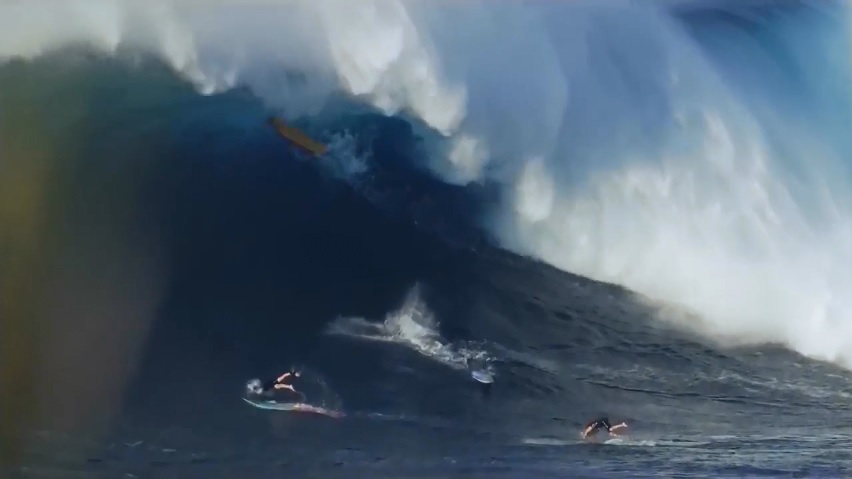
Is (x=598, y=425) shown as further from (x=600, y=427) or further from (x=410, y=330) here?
(x=410, y=330)

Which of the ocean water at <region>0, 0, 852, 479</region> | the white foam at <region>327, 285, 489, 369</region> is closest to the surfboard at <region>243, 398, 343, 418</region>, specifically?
the ocean water at <region>0, 0, 852, 479</region>

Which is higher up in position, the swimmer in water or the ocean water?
the ocean water

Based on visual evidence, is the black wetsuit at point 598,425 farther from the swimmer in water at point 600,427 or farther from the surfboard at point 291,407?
the surfboard at point 291,407

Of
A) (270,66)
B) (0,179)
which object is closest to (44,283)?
(0,179)

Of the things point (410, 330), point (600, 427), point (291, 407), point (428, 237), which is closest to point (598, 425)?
point (600, 427)

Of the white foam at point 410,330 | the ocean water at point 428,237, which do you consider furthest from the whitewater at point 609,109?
the white foam at point 410,330

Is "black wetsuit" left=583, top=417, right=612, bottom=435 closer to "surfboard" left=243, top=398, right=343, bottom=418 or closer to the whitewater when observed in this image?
the whitewater
